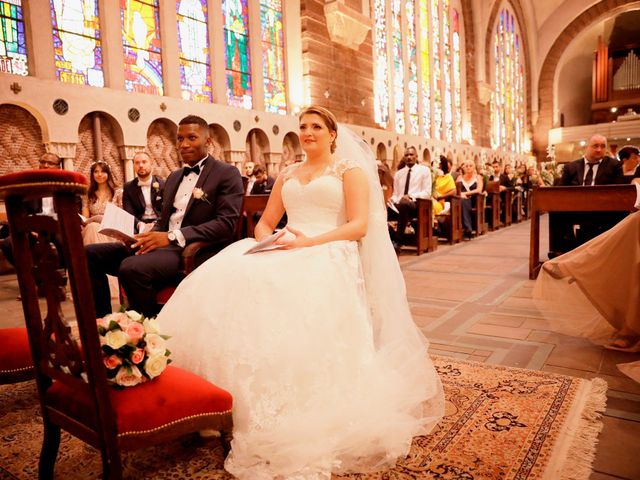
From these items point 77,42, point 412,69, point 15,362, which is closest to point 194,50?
point 77,42

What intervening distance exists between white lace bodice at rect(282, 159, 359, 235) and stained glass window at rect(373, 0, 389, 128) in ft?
34.4

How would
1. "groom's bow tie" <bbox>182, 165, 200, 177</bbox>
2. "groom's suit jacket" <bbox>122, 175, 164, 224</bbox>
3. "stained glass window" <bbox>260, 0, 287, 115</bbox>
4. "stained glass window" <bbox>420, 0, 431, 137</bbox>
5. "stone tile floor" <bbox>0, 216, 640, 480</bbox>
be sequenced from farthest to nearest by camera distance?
"stained glass window" <bbox>420, 0, 431, 137</bbox>, "stained glass window" <bbox>260, 0, 287, 115</bbox>, "groom's suit jacket" <bbox>122, 175, 164, 224</bbox>, "groom's bow tie" <bbox>182, 165, 200, 177</bbox>, "stone tile floor" <bbox>0, 216, 640, 480</bbox>

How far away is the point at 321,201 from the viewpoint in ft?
8.32

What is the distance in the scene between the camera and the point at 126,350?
1.57 meters

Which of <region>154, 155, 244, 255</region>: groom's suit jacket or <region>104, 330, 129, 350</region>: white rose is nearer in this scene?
<region>104, 330, 129, 350</region>: white rose

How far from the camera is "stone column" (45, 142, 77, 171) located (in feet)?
20.8

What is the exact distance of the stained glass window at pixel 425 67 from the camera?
1515cm

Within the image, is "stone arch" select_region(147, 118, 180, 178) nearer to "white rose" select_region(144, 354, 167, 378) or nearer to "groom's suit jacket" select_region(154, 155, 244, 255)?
"groom's suit jacket" select_region(154, 155, 244, 255)

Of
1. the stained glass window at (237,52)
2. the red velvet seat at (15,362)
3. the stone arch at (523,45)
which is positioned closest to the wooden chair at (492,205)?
the stained glass window at (237,52)

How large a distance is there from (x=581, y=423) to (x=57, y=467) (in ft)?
6.99

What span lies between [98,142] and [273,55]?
162 inches

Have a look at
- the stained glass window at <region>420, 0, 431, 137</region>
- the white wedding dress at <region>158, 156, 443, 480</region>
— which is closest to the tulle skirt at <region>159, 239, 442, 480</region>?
the white wedding dress at <region>158, 156, 443, 480</region>

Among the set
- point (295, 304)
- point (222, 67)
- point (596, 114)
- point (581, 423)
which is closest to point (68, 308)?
point (295, 304)

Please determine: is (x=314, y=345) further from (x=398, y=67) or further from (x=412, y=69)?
(x=412, y=69)
